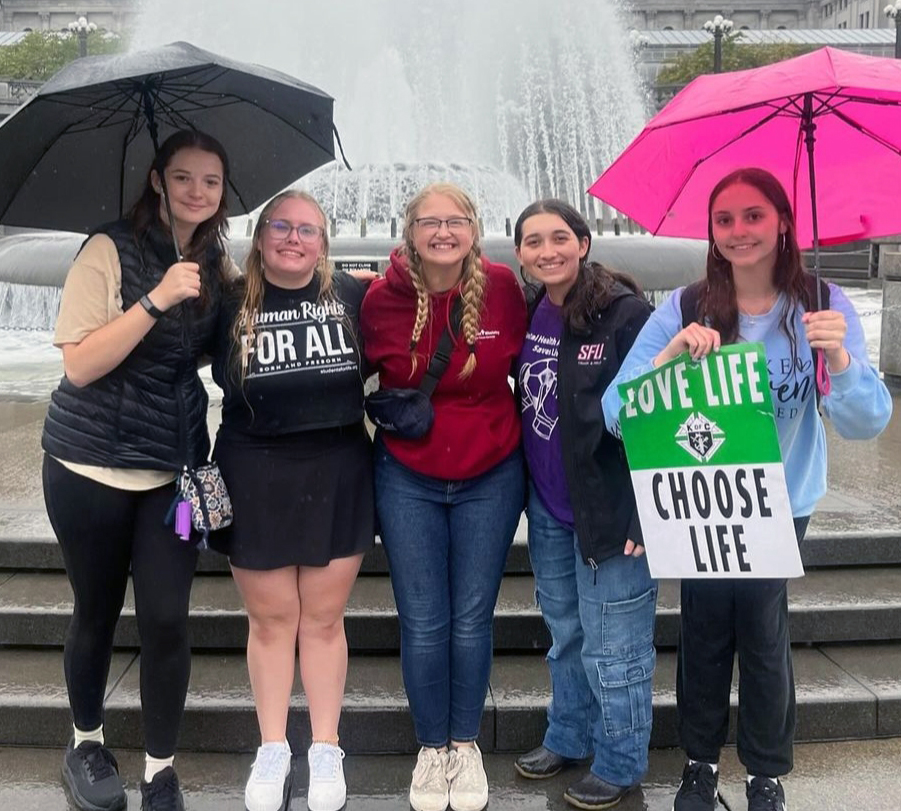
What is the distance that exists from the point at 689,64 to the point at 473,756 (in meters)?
52.9

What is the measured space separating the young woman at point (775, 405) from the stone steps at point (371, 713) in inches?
27.7

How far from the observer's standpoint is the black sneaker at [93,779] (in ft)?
10.4

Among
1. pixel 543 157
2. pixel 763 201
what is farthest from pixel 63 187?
pixel 543 157

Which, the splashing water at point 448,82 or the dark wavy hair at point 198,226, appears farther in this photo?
the splashing water at point 448,82

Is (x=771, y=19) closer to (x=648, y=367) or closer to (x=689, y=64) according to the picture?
(x=689, y=64)

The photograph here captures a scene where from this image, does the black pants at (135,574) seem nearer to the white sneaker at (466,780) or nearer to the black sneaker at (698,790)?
the white sneaker at (466,780)

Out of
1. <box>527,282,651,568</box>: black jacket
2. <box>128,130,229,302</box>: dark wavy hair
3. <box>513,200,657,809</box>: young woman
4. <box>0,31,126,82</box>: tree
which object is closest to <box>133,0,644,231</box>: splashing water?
<box>128,130,229,302</box>: dark wavy hair

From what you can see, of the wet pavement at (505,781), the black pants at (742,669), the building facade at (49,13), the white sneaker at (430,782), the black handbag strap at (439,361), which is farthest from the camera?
the building facade at (49,13)

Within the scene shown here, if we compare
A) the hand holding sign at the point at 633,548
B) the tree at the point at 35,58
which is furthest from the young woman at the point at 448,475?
the tree at the point at 35,58

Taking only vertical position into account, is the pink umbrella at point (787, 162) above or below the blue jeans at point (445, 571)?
above

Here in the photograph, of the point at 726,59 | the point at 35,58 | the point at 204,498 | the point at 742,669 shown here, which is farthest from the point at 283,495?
the point at 35,58

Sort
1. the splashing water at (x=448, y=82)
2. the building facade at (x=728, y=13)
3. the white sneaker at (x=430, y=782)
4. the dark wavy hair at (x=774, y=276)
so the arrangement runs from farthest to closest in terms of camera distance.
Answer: the building facade at (x=728, y=13)
the splashing water at (x=448, y=82)
the white sneaker at (x=430, y=782)
the dark wavy hair at (x=774, y=276)

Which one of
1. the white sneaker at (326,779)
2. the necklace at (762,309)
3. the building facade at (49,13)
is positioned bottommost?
the white sneaker at (326,779)

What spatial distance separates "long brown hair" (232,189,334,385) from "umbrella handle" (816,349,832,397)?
144cm
